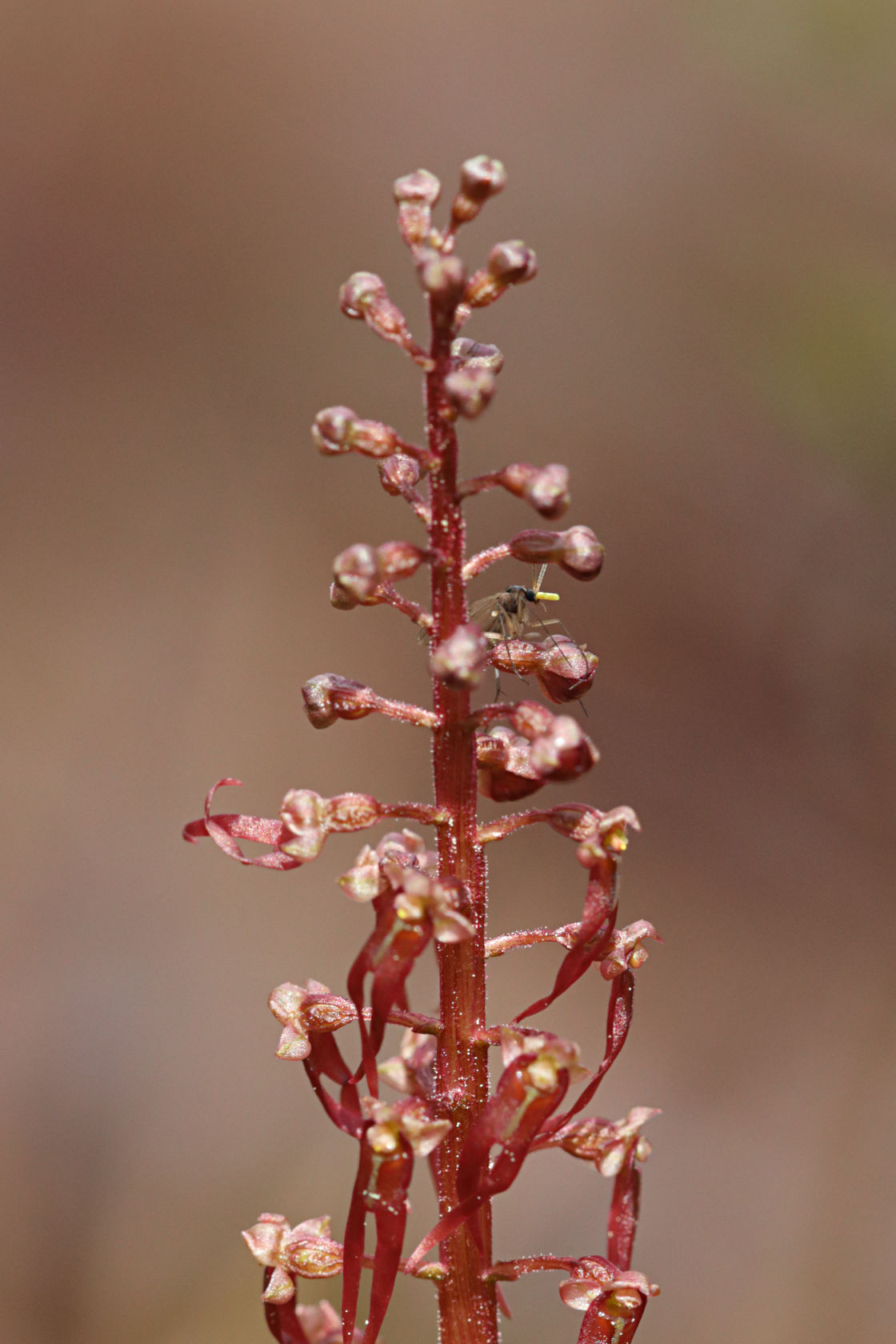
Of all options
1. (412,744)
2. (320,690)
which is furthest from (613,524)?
(320,690)

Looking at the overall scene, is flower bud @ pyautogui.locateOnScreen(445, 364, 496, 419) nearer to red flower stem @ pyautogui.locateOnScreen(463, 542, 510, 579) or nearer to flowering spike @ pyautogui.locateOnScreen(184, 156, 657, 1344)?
flowering spike @ pyautogui.locateOnScreen(184, 156, 657, 1344)

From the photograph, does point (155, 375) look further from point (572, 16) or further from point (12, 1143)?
point (12, 1143)

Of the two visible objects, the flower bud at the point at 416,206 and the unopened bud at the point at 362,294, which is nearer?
the flower bud at the point at 416,206

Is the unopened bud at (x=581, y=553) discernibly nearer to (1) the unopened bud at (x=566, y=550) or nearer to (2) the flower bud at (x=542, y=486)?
(1) the unopened bud at (x=566, y=550)

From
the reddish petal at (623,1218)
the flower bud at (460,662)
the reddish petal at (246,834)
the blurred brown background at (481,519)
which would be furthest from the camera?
the blurred brown background at (481,519)

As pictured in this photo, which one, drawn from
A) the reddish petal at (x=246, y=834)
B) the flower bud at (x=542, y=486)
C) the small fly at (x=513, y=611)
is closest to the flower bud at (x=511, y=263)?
the flower bud at (x=542, y=486)

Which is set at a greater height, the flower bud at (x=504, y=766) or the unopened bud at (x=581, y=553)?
the unopened bud at (x=581, y=553)
